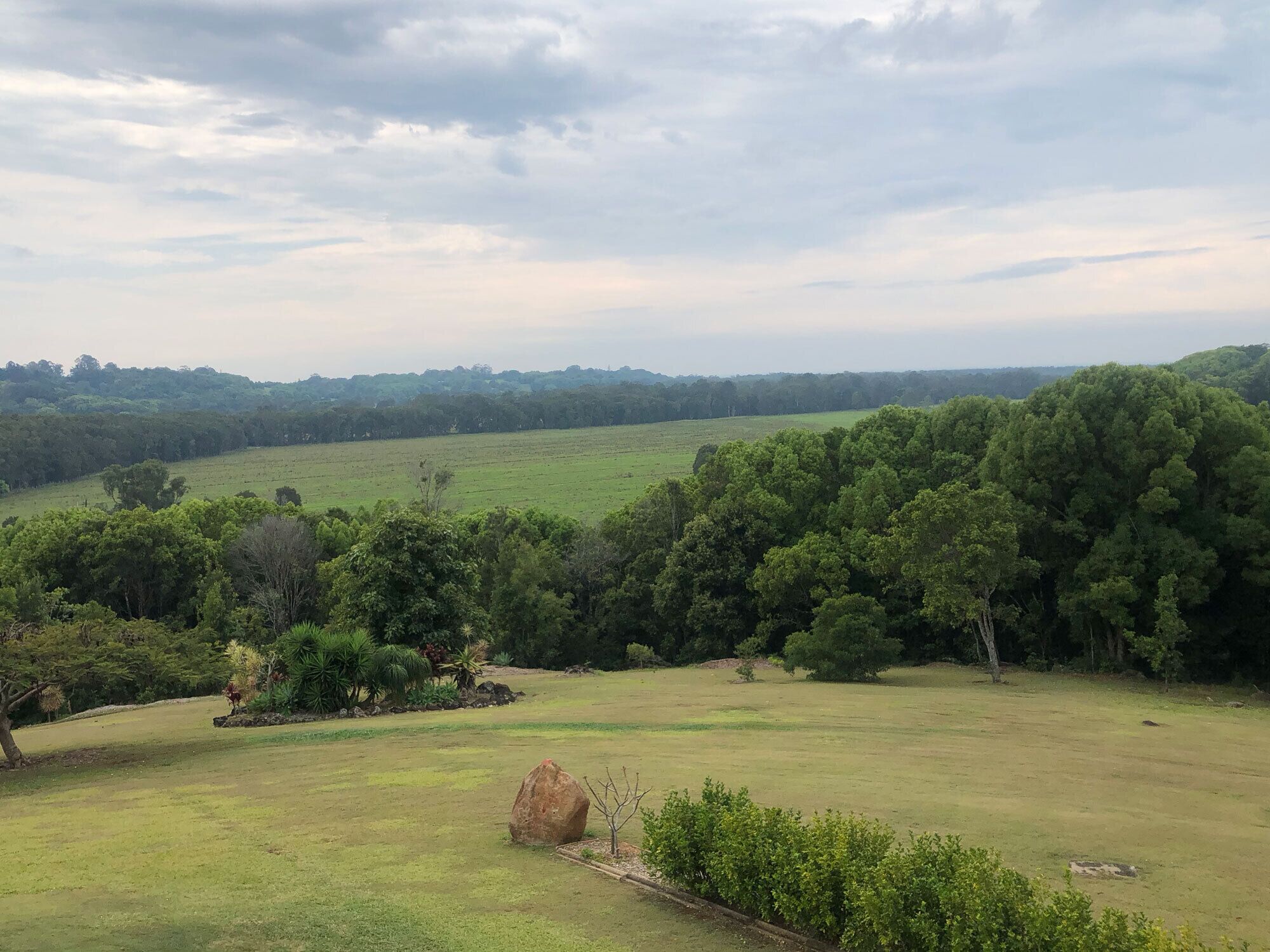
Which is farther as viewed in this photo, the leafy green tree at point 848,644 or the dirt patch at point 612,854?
the leafy green tree at point 848,644

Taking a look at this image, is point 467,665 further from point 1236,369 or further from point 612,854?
point 1236,369

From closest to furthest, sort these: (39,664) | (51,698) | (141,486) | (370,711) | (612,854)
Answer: (612,854) < (39,664) < (51,698) < (370,711) < (141,486)

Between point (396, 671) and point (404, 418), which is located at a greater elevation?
point (404, 418)

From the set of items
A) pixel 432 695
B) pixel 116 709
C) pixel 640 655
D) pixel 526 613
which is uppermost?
pixel 432 695

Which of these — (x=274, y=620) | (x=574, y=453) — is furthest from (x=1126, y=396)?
(x=574, y=453)

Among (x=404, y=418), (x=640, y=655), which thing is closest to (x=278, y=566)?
(x=640, y=655)

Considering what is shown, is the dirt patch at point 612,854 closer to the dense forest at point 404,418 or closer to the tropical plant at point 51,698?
the tropical plant at point 51,698

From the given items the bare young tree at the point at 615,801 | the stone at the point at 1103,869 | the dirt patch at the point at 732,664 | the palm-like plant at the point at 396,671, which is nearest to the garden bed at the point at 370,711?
the palm-like plant at the point at 396,671

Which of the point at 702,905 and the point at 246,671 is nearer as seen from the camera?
the point at 702,905
